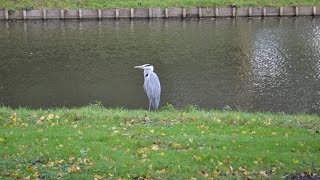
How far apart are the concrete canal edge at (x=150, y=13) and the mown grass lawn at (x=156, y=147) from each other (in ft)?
112

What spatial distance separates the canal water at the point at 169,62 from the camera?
23.0 m

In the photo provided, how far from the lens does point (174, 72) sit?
28.3 meters

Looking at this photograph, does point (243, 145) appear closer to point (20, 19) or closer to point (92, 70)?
point (92, 70)

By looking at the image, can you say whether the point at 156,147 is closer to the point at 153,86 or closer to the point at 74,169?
the point at 74,169

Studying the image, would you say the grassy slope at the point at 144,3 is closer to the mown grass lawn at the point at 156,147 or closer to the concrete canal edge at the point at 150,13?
the concrete canal edge at the point at 150,13

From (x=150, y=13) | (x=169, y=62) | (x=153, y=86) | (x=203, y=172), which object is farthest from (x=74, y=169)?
(x=150, y=13)

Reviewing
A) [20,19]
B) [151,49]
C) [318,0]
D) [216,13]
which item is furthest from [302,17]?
[20,19]

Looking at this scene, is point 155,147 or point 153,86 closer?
point 155,147

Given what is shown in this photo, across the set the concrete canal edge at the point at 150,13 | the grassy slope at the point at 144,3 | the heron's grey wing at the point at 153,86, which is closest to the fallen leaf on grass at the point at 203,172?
the heron's grey wing at the point at 153,86

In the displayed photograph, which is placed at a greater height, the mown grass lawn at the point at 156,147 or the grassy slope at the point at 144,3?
A: the grassy slope at the point at 144,3

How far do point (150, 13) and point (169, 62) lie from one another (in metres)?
18.7

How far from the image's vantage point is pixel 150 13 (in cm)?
4869

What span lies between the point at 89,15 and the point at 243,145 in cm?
3891

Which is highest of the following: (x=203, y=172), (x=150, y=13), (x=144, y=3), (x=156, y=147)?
(x=144, y=3)
